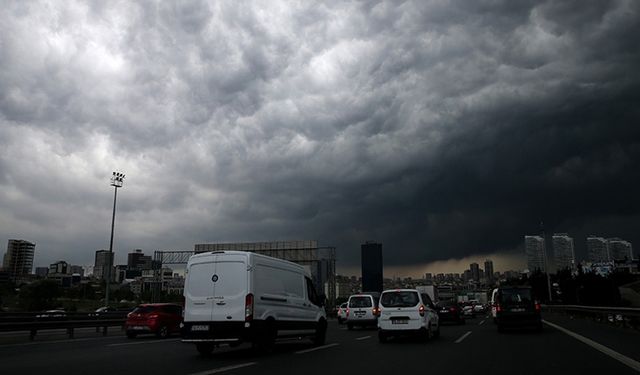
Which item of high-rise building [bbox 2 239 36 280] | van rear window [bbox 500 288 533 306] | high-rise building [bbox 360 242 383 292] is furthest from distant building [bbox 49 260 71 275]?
van rear window [bbox 500 288 533 306]

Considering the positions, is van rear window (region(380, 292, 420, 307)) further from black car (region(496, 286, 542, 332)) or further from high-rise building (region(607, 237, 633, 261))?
high-rise building (region(607, 237, 633, 261))

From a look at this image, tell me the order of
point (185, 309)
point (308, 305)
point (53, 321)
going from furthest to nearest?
point (53, 321) → point (308, 305) → point (185, 309)

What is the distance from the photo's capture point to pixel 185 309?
13188 mm

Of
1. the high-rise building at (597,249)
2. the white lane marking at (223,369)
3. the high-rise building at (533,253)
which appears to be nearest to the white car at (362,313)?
the white lane marking at (223,369)

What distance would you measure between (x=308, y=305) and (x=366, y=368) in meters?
6.03

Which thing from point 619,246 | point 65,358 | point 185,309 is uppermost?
point 619,246

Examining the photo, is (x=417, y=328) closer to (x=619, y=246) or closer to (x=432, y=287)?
(x=432, y=287)

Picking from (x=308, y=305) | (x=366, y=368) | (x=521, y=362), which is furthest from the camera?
(x=308, y=305)

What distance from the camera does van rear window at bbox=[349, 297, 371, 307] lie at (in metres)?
27.6

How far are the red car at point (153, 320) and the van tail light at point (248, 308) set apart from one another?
11.1 metres

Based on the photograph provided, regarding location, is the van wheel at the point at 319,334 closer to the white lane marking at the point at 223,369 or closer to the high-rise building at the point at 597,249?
the white lane marking at the point at 223,369

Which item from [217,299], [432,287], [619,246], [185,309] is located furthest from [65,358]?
[619,246]

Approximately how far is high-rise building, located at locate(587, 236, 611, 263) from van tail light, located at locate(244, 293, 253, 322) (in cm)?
20431

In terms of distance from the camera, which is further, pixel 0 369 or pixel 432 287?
pixel 432 287
